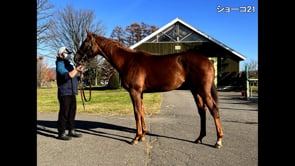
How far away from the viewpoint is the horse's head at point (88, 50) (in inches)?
230

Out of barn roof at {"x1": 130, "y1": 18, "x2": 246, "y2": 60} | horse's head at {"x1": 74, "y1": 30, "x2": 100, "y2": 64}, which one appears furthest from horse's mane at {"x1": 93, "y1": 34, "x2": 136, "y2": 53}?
barn roof at {"x1": 130, "y1": 18, "x2": 246, "y2": 60}

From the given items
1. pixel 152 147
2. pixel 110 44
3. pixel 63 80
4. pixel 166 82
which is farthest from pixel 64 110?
pixel 166 82

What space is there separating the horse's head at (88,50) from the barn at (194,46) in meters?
19.4

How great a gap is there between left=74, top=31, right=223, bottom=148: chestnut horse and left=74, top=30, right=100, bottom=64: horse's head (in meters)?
0.38

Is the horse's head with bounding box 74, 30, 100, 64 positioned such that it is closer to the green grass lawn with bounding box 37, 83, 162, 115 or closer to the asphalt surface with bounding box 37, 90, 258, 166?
the asphalt surface with bounding box 37, 90, 258, 166

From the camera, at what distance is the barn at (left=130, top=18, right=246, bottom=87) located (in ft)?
80.3

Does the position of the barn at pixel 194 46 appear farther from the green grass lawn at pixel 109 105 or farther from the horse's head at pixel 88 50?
the horse's head at pixel 88 50

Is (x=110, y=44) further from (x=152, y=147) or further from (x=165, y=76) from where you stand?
(x=152, y=147)

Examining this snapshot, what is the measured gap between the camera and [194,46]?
25.4 meters

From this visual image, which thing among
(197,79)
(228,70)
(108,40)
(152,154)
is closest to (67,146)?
(152,154)

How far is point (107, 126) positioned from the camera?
7180mm

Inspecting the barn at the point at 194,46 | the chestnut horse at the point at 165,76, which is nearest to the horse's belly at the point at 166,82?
the chestnut horse at the point at 165,76
